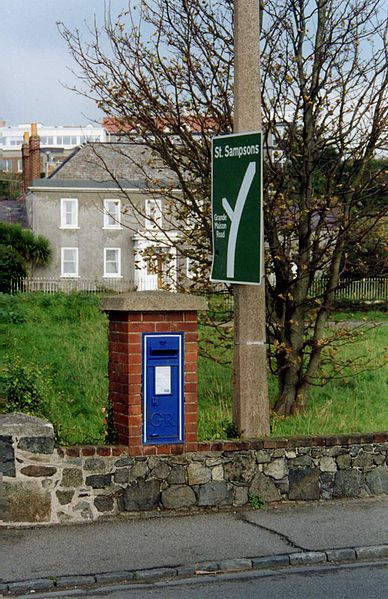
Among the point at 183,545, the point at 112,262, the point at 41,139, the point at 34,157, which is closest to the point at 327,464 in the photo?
the point at 183,545

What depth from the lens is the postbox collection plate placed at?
10289 mm

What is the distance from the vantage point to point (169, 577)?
27.6ft

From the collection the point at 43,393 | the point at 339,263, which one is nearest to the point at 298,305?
the point at 339,263

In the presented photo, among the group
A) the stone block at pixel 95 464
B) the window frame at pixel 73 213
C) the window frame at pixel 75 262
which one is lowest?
the stone block at pixel 95 464

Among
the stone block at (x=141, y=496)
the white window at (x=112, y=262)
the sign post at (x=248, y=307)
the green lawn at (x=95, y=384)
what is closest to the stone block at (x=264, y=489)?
the sign post at (x=248, y=307)

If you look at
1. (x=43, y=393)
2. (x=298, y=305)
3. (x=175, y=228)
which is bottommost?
(x=43, y=393)

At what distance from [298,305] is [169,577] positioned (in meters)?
6.58

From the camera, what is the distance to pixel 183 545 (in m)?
9.13

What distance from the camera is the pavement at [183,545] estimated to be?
8312mm

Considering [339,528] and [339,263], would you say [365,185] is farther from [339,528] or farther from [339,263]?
[339,528]

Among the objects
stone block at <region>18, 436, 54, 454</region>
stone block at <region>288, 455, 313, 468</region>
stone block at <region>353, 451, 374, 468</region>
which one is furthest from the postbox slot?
stone block at <region>353, 451, 374, 468</region>

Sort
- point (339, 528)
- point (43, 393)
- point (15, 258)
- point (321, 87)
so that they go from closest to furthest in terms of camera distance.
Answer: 1. point (339, 528)
2. point (43, 393)
3. point (321, 87)
4. point (15, 258)

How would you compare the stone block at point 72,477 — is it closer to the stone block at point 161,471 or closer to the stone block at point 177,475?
the stone block at point 161,471

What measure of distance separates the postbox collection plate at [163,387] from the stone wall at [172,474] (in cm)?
25
